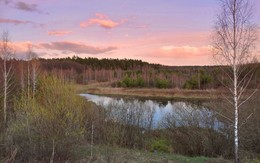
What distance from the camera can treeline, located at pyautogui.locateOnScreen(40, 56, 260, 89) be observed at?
6181cm

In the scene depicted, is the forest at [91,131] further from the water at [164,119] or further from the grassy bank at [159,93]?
the grassy bank at [159,93]

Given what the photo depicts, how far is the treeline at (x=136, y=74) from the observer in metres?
61.8

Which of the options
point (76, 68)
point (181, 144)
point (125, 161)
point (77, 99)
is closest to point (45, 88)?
point (77, 99)

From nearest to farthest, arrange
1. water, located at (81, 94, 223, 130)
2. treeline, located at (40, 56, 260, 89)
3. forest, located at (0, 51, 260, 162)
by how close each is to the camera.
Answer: forest, located at (0, 51, 260, 162)
water, located at (81, 94, 223, 130)
treeline, located at (40, 56, 260, 89)

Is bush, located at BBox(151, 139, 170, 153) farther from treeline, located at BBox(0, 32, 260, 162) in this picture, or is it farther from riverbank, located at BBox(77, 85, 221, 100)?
riverbank, located at BBox(77, 85, 221, 100)

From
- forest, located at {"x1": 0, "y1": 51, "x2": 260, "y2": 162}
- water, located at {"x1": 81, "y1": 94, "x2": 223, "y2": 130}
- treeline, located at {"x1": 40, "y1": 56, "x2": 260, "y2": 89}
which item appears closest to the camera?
forest, located at {"x1": 0, "y1": 51, "x2": 260, "y2": 162}

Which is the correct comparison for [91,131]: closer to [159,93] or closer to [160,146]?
[160,146]

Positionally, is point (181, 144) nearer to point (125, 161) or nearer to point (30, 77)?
point (125, 161)

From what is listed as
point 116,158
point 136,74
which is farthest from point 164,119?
point 136,74

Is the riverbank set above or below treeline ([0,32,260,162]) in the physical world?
below

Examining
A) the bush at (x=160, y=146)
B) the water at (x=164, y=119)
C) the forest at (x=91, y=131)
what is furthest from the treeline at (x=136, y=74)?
the bush at (x=160, y=146)

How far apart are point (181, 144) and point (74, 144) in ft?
24.2

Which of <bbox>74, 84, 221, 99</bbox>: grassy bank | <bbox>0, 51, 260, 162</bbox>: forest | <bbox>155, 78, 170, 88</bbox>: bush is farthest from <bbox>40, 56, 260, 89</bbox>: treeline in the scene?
<bbox>74, 84, 221, 99</bbox>: grassy bank

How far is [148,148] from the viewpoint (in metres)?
15.4
